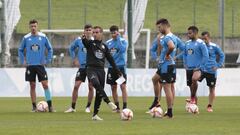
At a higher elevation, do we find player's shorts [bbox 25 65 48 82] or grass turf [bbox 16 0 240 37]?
grass turf [bbox 16 0 240 37]

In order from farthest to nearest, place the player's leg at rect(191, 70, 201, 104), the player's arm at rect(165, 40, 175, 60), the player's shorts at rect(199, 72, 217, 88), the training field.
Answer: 1. the player's shorts at rect(199, 72, 217, 88)
2. the player's leg at rect(191, 70, 201, 104)
3. the player's arm at rect(165, 40, 175, 60)
4. the training field

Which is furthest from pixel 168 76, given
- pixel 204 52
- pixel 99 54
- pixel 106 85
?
pixel 106 85

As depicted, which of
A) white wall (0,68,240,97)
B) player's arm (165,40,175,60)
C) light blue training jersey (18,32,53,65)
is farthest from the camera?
white wall (0,68,240,97)

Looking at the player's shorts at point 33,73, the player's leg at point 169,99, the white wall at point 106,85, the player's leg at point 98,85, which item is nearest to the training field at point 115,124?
the player's leg at point 169,99

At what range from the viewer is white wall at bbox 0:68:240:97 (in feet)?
101

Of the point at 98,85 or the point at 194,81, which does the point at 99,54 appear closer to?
the point at 98,85

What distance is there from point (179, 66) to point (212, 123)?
73.9 feet

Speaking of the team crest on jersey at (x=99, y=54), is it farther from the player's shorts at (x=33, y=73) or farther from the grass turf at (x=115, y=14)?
the grass turf at (x=115, y=14)

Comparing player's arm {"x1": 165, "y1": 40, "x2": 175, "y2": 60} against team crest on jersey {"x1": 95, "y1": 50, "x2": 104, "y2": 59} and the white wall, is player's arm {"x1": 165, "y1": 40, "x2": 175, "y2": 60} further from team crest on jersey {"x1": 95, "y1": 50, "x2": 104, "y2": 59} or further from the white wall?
the white wall

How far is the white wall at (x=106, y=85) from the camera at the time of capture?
30.9 metres

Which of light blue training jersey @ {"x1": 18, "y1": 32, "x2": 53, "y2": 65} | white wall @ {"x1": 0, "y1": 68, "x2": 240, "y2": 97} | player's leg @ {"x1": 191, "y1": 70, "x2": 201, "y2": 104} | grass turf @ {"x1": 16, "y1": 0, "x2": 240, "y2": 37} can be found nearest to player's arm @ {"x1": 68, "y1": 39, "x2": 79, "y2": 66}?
light blue training jersey @ {"x1": 18, "y1": 32, "x2": 53, "y2": 65}

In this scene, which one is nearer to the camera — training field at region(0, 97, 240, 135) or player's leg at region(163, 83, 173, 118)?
→ training field at region(0, 97, 240, 135)

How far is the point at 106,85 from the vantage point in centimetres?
3155

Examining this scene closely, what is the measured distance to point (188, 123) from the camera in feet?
56.2
